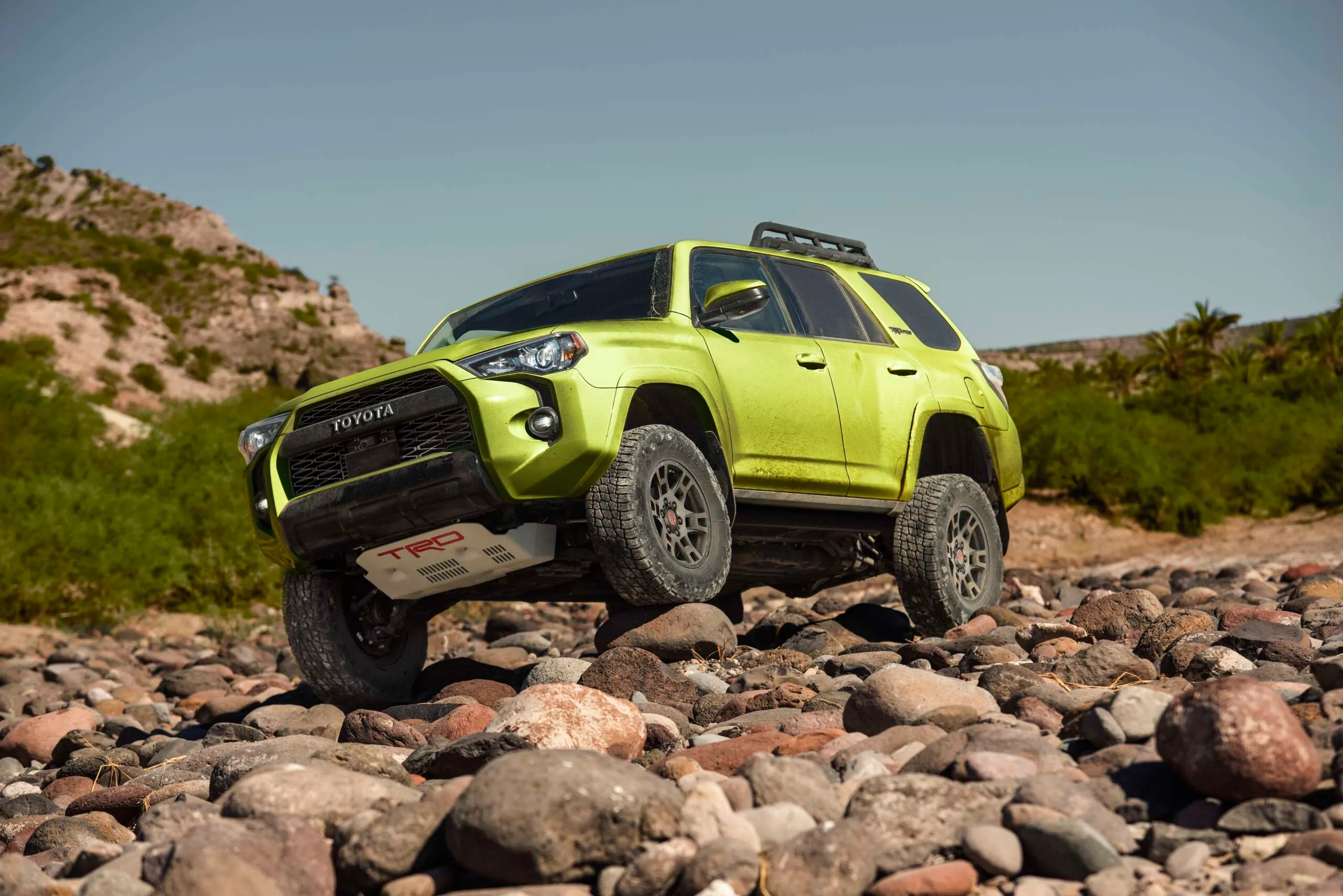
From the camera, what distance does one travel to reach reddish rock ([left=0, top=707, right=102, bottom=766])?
22.2ft

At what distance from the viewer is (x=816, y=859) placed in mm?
2967

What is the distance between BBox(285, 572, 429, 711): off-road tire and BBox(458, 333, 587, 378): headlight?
1528mm

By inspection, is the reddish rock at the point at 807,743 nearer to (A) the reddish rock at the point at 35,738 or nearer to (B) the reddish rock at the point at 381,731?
(B) the reddish rock at the point at 381,731

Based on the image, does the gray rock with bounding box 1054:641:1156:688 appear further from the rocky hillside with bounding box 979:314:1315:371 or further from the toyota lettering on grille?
the rocky hillside with bounding box 979:314:1315:371

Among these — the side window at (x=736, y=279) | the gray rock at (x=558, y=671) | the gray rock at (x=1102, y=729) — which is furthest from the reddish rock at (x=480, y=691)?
the gray rock at (x=1102, y=729)

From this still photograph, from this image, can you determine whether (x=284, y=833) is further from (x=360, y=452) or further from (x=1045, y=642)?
(x=1045, y=642)

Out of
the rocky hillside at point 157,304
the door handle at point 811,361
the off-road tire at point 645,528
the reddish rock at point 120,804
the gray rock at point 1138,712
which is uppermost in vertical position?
the rocky hillside at point 157,304

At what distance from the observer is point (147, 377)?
147 feet

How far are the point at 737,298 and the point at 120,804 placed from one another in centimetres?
338

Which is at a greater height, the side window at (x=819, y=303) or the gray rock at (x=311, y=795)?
the side window at (x=819, y=303)

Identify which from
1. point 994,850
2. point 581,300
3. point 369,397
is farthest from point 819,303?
point 994,850

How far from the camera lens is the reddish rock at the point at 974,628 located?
21.4 feet

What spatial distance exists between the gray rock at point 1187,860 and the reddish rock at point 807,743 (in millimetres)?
1305

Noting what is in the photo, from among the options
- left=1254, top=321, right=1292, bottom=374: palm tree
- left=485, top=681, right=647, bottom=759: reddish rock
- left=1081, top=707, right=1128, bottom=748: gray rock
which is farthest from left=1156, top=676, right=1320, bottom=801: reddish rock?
left=1254, top=321, right=1292, bottom=374: palm tree
